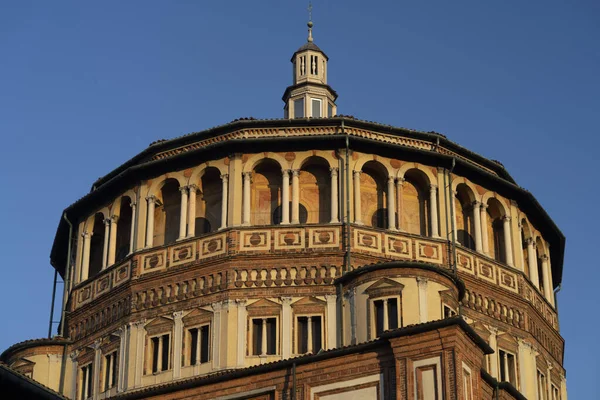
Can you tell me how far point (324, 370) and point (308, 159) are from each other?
11869mm

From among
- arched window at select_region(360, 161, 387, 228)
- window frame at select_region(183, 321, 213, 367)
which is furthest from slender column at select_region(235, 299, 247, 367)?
arched window at select_region(360, 161, 387, 228)

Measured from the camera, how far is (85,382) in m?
43.3

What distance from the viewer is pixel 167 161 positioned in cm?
4375

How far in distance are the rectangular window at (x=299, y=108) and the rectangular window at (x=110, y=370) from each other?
11420 millimetres

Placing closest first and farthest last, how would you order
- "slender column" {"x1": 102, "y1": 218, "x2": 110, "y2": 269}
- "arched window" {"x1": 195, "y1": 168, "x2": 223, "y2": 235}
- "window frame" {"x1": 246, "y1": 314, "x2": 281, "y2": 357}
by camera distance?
"window frame" {"x1": 246, "y1": 314, "x2": 281, "y2": 357}
"arched window" {"x1": 195, "y1": 168, "x2": 223, "y2": 235}
"slender column" {"x1": 102, "y1": 218, "x2": 110, "y2": 269}

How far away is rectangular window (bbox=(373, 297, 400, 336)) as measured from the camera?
123 feet

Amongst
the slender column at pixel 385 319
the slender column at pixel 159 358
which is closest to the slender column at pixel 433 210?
the slender column at pixel 385 319

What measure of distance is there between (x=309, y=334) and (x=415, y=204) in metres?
5.96

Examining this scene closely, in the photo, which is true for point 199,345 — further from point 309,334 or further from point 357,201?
point 357,201

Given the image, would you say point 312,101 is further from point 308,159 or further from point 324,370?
point 324,370

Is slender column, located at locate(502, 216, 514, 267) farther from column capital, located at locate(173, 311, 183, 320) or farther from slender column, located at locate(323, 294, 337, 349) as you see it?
column capital, located at locate(173, 311, 183, 320)

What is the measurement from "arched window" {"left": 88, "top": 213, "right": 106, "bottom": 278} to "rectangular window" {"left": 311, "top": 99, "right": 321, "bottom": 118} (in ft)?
27.5

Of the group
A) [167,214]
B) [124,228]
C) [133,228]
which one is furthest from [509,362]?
[124,228]

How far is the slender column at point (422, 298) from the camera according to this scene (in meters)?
37.6
